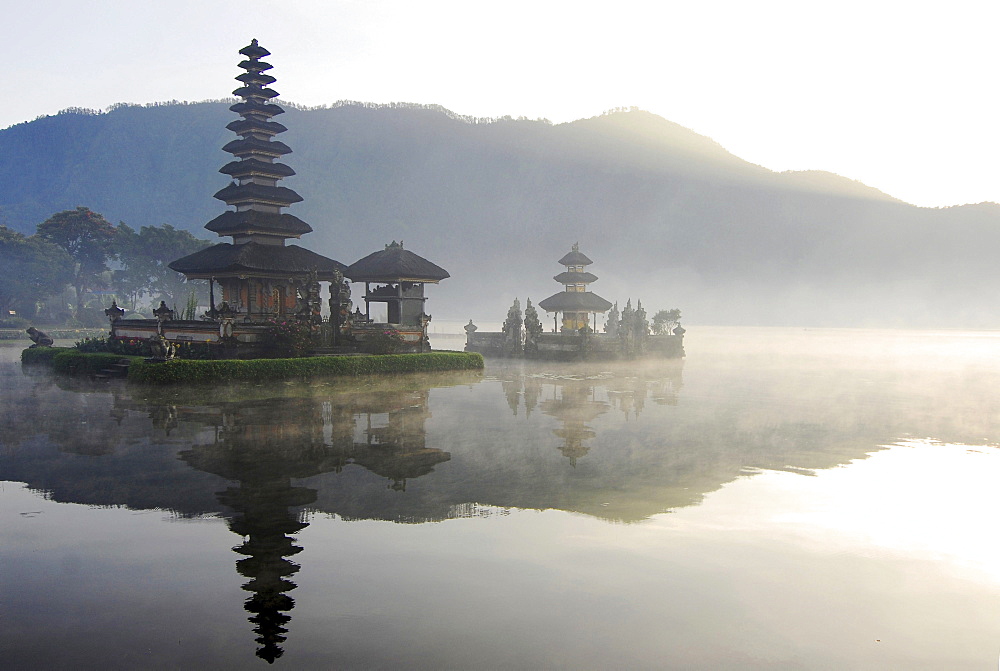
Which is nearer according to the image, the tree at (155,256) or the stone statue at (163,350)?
the stone statue at (163,350)

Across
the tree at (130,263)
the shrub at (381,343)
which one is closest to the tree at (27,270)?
the tree at (130,263)

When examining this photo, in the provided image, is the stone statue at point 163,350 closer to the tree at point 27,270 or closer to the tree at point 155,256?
the tree at point 155,256

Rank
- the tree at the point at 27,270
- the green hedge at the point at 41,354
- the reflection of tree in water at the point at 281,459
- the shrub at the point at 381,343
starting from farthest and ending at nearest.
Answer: the tree at the point at 27,270, the green hedge at the point at 41,354, the shrub at the point at 381,343, the reflection of tree in water at the point at 281,459

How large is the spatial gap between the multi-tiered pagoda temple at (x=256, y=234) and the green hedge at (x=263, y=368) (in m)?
12.1

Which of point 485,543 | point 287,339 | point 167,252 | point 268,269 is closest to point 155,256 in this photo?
point 167,252

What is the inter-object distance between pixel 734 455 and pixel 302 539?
40.6 ft

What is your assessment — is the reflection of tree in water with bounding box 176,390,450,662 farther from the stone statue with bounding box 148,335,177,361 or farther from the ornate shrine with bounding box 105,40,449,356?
the ornate shrine with bounding box 105,40,449,356

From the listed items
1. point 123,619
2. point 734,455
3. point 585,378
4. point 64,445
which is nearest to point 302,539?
point 123,619

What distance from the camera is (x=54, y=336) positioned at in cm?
7125

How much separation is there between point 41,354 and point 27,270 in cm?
5865

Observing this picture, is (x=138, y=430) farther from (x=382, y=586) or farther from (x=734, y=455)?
(x=734, y=455)

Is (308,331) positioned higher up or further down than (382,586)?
higher up

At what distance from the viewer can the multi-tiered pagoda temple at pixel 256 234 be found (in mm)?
44938

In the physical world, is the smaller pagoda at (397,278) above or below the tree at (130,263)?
below
